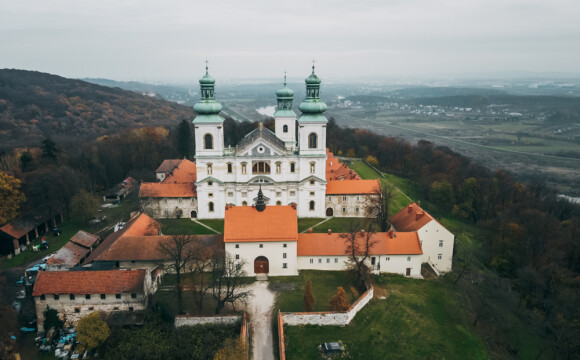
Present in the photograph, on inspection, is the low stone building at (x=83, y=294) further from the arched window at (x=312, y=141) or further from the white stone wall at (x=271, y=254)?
the arched window at (x=312, y=141)

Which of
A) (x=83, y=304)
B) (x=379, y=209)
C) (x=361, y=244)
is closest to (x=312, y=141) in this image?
(x=379, y=209)

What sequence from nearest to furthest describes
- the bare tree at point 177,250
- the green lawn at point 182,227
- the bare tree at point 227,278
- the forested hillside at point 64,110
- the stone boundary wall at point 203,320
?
the stone boundary wall at point 203,320 < the bare tree at point 227,278 < the bare tree at point 177,250 < the green lawn at point 182,227 < the forested hillside at point 64,110

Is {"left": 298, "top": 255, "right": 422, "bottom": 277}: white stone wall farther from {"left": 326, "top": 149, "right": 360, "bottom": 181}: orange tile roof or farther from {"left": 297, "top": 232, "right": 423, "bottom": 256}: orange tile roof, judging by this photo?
{"left": 326, "top": 149, "right": 360, "bottom": 181}: orange tile roof

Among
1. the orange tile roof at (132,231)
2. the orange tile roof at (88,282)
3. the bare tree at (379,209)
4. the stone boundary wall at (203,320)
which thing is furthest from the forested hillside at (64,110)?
the stone boundary wall at (203,320)

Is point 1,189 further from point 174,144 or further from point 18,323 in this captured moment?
point 174,144

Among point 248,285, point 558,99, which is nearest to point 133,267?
point 248,285

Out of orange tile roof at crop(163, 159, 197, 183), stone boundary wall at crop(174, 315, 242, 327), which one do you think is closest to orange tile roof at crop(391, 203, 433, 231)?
stone boundary wall at crop(174, 315, 242, 327)
